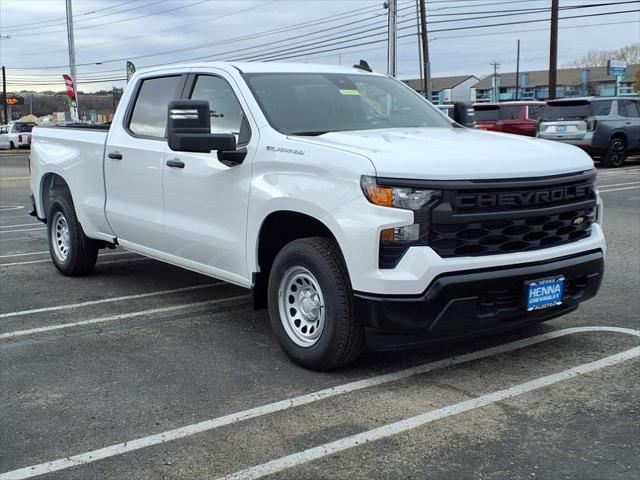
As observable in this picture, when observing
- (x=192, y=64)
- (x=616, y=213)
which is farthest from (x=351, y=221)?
(x=616, y=213)

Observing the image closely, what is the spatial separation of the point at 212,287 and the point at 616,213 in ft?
24.5

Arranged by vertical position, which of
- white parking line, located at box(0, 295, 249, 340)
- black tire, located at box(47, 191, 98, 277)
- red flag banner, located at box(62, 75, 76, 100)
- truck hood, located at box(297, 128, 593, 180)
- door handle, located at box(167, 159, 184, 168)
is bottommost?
white parking line, located at box(0, 295, 249, 340)

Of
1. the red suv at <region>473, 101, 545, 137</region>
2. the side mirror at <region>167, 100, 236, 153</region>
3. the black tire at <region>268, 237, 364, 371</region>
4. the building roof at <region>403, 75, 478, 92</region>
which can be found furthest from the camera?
the building roof at <region>403, 75, 478, 92</region>

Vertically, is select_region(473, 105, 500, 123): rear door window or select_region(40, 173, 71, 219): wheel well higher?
select_region(473, 105, 500, 123): rear door window

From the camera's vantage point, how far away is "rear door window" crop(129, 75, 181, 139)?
6.02 meters

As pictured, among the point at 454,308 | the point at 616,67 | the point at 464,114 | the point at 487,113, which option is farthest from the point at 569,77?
the point at 454,308

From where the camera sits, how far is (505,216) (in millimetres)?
4203

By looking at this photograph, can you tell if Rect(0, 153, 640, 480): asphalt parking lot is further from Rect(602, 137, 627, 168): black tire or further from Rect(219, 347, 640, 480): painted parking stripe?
Rect(602, 137, 627, 168): black tire

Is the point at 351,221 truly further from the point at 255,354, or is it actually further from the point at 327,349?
the point at 255,354

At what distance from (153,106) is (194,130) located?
1.57m

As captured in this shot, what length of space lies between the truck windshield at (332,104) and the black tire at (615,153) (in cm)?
1565

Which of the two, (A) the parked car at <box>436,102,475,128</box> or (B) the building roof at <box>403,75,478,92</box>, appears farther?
(B) the building roof at <box>403,75,478,92</box>

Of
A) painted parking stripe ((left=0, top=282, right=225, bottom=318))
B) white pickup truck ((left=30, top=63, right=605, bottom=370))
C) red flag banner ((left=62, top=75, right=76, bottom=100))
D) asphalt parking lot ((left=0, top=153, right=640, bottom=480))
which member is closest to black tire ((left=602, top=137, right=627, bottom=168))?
asphalt parking lot ((left=0, top=153, right=640, bottom=480))

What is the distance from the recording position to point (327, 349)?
440cm
